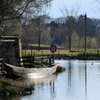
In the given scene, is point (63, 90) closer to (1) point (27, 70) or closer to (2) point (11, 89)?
(2) point (11, 89)

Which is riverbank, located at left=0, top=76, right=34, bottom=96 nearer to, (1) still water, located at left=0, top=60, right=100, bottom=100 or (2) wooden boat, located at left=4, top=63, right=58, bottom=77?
(1) still water, located at left=0, top=60, right=100, bottom=100

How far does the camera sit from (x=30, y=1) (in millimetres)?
26453

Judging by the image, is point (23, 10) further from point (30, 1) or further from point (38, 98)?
point (38, 98)

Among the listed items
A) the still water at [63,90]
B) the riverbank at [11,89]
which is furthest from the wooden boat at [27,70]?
the riverbank at [11,89]

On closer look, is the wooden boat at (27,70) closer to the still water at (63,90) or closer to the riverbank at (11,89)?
the still water at (63,90)

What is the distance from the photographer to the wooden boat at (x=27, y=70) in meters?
29.8

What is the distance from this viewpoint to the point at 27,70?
104 ft

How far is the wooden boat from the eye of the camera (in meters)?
29.8

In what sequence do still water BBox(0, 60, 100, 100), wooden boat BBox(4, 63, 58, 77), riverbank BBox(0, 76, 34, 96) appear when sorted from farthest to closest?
1. wooden boat BBox(4, 63, 58, 77)
2. still water BBox(0, 60, 100, 100)
3. riverbank BBox(0, 76, 34, 96)

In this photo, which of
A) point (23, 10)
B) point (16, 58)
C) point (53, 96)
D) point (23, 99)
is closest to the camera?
point (23, 99)

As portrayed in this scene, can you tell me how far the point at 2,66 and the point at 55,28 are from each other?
156 meters

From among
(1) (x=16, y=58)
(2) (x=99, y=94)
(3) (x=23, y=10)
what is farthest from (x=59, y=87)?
(1) (x=16, y=58)

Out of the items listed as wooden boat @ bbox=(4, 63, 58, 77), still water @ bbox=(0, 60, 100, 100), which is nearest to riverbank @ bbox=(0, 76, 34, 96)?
still water @ bbox=(0, 60, 100, 100)

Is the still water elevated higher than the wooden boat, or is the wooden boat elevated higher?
the wooden boat
